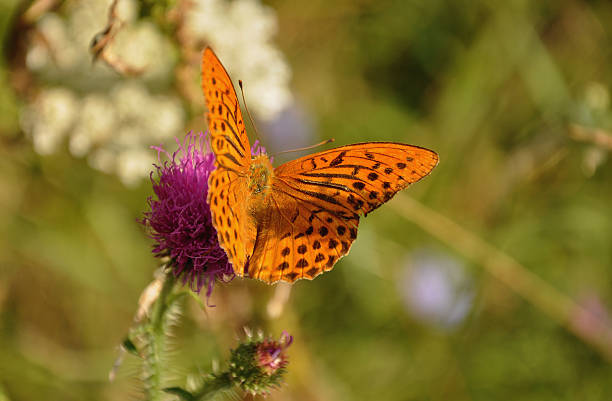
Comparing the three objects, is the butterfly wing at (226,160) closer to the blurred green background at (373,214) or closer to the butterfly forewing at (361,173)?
the butterfly forewing at (361,173)

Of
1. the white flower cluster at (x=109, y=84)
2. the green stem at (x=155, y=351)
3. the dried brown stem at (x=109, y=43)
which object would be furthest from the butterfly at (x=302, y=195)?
the white flower cluster at (x=109, y=84)

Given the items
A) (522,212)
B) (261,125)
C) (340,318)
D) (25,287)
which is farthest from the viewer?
(261,125)

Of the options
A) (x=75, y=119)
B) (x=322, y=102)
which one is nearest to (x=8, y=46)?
(x=75, y=119)

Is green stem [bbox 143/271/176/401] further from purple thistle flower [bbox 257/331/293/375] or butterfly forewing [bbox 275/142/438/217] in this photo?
butterfly forewing [bbox 275/142/438/217]

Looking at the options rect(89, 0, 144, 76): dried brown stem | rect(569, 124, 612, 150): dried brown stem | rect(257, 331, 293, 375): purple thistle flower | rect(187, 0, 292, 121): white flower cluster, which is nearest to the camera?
rect(257, 331, 293, 375): purple thistle flower

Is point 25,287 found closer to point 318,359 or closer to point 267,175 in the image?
point 318,359

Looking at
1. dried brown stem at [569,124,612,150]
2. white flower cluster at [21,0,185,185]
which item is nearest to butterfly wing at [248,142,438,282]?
white flower cluster at [21,0,185,185]

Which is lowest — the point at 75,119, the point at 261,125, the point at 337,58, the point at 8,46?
the point at 75,119
